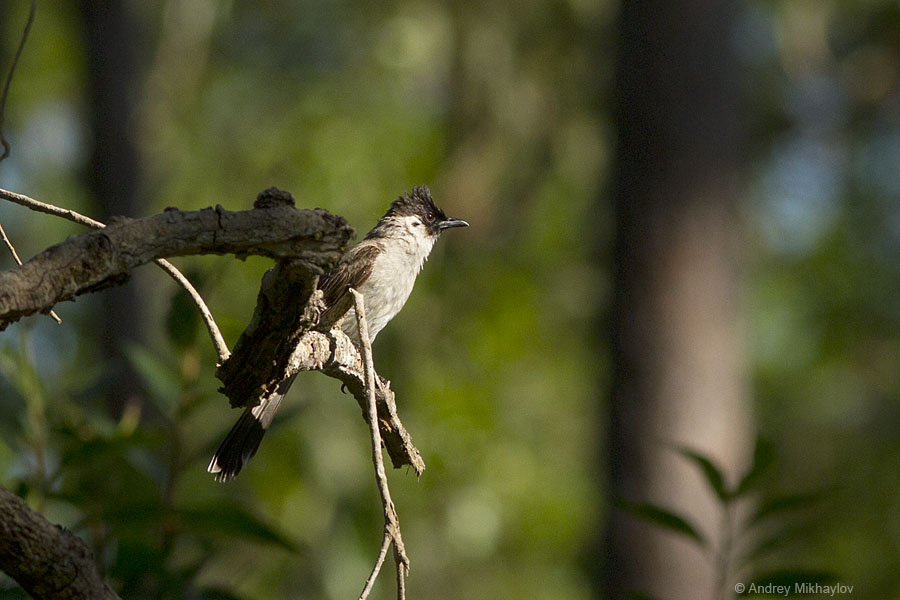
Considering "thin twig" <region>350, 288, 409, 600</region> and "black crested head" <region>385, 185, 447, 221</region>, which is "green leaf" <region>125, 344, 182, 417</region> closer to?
"thin twig" <region>350, 288, 409, 600</region>

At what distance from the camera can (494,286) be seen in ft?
29.2

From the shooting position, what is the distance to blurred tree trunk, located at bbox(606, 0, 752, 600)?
5.46 m

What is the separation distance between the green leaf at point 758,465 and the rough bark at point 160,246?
1.21m

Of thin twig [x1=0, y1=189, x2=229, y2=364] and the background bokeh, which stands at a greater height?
the background bokeh

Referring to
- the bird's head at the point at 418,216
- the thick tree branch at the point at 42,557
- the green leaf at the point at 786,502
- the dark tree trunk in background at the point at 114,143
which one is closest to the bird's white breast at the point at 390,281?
the bird's head at the point at 418,216

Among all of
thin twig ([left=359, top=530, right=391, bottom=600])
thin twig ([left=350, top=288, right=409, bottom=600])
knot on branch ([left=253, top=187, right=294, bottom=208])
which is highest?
knot on branch ([left=253, top=187, right=294, bottom=208])

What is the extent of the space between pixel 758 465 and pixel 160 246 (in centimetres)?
150

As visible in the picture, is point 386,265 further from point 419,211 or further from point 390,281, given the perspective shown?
point 419,211

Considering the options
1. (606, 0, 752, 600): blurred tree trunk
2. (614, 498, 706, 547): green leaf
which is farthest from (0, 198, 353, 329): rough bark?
(606, 0, 752, 600): blurred tree trunk

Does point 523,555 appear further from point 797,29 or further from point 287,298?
point 287,298

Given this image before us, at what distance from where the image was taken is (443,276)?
8531mm

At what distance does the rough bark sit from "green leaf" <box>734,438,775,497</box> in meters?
1.21

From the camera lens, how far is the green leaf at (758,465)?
210 centimetres

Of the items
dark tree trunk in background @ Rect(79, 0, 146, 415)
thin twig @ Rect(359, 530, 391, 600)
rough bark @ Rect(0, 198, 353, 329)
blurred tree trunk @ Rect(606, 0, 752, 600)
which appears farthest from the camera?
dark tree trunk in background @ Rect(79, 0, 146, 415)
